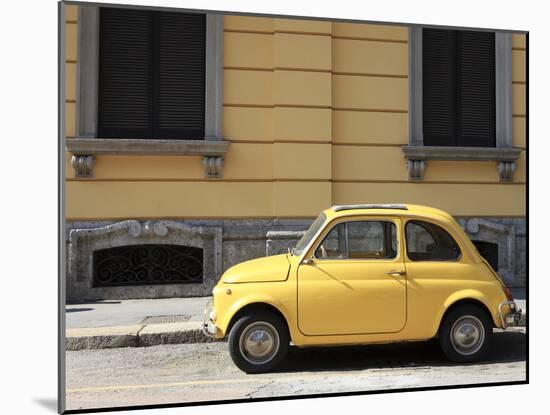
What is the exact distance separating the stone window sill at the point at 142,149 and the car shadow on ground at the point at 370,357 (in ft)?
6.57

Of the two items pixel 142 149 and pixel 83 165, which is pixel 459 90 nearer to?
pixel 142 149

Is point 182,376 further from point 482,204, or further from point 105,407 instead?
point 482,204

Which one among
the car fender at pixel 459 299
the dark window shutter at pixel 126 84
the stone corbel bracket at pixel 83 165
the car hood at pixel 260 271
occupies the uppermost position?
the dark window shutter at pixel 126 84

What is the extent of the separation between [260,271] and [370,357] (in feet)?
4.57

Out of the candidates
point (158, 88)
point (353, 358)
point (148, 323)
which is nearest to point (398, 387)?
point (353, 358)

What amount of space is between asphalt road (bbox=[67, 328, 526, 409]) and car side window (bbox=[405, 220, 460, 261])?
33.5 inches

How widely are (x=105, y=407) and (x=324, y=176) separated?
2.94 m

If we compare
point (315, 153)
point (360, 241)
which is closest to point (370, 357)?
A: point (360, 241)

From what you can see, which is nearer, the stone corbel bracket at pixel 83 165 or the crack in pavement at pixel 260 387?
the crack in pavement at pixel 260 387

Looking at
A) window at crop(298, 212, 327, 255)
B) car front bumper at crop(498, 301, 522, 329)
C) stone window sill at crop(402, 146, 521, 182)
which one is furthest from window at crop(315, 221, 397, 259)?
car front bumper at crop(498, 301, 522, 329)

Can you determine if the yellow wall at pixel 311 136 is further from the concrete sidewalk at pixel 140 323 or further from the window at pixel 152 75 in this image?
the concrete sidewalk at pixel 140 323

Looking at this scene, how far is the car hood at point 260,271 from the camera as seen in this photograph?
186 inches

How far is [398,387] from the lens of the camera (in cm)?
486

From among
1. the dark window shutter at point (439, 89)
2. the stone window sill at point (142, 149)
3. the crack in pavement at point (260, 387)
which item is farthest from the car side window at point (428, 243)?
the stone window sill at point (142, 149)
